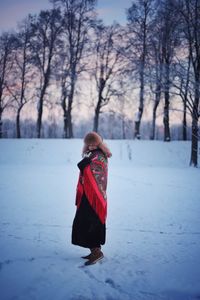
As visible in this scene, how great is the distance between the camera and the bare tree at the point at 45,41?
22938 millimetres

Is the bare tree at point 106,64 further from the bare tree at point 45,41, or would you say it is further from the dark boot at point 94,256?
the dark boot at point 94,256

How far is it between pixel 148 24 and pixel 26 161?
15.6m

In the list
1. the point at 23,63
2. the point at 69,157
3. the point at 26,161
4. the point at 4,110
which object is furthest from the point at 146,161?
the point at 4,110

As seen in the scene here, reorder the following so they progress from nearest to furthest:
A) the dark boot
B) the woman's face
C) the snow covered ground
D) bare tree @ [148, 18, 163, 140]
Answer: the snow covered ground, the dark boot, the woman's face, bare tree @ [148, 18, 163, 140]

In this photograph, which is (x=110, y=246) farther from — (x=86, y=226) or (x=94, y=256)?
(x=86, y=226)

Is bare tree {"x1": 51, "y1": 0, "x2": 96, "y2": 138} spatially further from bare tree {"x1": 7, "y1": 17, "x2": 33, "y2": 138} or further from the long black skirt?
the long black skirt

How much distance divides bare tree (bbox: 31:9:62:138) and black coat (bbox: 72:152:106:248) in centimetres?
2200

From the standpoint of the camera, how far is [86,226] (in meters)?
3.61

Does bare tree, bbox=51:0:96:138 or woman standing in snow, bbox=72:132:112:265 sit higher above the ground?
bare tree, bbox=51:0:96:138

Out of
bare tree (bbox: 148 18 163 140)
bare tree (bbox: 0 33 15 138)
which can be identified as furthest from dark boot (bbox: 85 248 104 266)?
bare tree (bbox: 0 33 15 138)

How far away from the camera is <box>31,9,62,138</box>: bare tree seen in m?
22.9

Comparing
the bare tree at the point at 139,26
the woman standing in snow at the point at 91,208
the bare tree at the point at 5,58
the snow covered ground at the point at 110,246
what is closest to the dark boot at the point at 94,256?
the woman standing in snow at the point at 91,208

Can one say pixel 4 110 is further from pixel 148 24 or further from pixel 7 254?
pixel 7 254

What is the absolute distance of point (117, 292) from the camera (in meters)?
2.89
